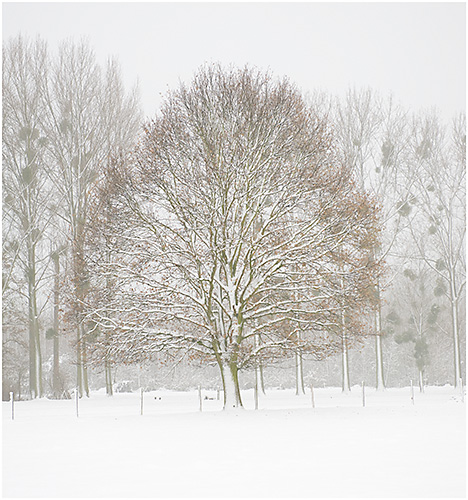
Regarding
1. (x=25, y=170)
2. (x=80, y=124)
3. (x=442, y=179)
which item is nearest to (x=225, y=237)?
(x=25, y=170)

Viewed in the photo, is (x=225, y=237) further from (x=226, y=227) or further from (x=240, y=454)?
(x=240, y=454)

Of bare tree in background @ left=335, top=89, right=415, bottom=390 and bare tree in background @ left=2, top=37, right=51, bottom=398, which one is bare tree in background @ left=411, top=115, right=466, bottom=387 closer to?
bare tree in background @ left=335, top=89, right=415, bottom=390

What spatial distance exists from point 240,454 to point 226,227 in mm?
10067

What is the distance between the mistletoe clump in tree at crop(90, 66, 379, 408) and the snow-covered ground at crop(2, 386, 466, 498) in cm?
257

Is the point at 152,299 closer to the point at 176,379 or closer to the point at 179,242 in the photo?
the point at 179,242

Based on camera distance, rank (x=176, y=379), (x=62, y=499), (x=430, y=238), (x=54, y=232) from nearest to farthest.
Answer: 1. (x=62, y=499)
2. (x=54, y=232)
3. (x=430, y=238)
4. (x=176, y=379)

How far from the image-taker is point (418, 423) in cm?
1797

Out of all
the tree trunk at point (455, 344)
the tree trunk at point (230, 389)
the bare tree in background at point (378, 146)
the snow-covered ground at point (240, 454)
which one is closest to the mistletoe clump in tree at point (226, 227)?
the tree trunk at point (230, 389)

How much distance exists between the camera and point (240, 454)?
41.2 ft

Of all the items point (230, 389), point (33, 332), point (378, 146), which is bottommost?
point (230, 389)

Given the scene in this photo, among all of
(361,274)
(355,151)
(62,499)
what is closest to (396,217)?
(355,151)

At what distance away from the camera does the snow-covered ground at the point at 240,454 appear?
945 cm

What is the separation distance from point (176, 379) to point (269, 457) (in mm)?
35092

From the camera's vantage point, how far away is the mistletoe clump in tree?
21312 mm
